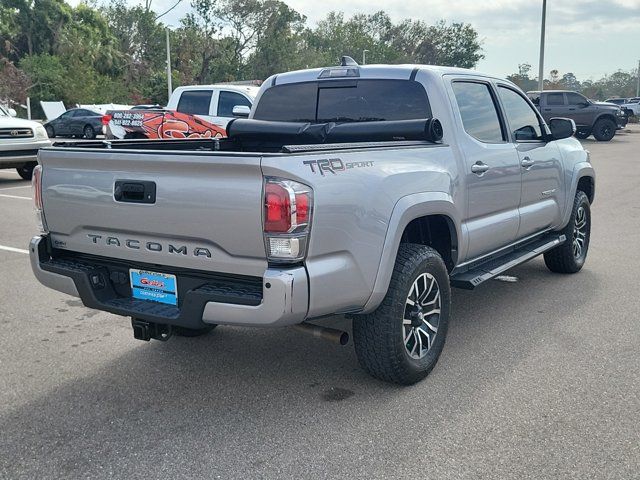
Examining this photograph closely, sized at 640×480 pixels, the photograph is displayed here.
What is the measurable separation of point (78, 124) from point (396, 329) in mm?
27777

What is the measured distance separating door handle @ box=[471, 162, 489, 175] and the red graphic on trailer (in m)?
9.36

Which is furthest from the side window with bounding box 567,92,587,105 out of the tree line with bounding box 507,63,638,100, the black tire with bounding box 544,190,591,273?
the tree line with bounding box 507,63,638,100

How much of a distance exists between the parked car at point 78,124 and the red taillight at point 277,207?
88.5 feet

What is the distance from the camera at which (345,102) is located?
4.77 meters

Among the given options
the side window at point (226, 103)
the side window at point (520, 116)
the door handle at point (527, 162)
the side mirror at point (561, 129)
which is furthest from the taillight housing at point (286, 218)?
the side window at point (226, 103)

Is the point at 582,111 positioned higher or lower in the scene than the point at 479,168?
lower

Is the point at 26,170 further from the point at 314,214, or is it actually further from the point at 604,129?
the point at 604,129

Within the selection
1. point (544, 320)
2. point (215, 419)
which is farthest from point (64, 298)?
point (544, 320)

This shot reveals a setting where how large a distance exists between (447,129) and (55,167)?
247 centimetres

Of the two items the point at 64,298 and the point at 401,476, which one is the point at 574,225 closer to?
the point at 401,476

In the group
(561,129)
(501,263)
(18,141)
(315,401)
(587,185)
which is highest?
(561,129)

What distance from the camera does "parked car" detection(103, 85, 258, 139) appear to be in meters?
13.5

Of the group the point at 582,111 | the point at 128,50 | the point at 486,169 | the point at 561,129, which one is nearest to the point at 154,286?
the point at 486,169

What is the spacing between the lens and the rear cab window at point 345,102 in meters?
4.47
